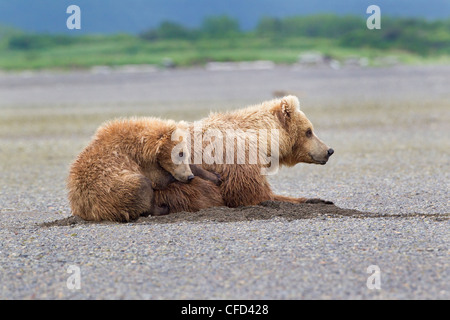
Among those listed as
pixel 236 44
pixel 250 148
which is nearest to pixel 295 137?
pixel 250 148

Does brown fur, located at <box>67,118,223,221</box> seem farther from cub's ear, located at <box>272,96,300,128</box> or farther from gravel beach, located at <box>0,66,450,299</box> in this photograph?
cub's ear, located at <box>272,96,300,128</box>

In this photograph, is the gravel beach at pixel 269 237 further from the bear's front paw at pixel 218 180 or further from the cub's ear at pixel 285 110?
the cub's ear at pixel 285 110

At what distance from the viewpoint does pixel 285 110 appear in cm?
761

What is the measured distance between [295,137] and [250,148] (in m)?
0.61

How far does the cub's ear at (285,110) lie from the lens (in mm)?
7578

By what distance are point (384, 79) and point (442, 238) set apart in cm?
2808

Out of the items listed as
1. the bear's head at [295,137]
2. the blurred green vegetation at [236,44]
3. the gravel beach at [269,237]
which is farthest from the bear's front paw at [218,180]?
the blurred green vegetation at [236,44]

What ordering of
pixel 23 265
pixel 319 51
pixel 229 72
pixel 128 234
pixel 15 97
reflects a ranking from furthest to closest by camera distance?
pixel 319 51
pixel 229 72
pixel 15 97
pixel 128 234
pixel 23 265

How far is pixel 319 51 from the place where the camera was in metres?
54.8

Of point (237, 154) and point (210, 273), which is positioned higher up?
point (237, 154)

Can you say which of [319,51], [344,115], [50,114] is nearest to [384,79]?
[344,115]

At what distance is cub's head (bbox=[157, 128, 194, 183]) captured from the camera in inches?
267
